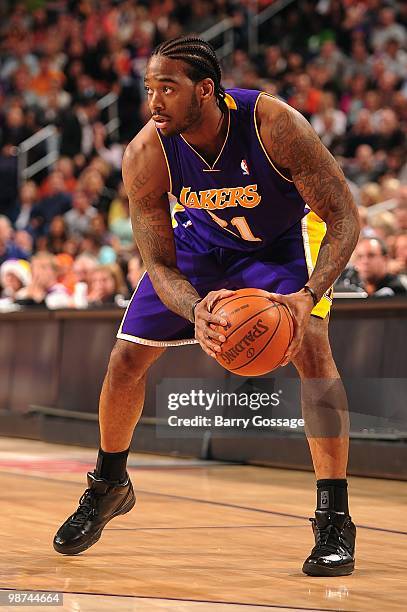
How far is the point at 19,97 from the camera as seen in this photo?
17.0m

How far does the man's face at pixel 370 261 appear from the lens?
8195mm

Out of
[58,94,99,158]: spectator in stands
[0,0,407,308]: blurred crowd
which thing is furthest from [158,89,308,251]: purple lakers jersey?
[58,94,99,158]: spectator in stands

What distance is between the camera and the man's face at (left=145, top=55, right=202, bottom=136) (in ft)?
13.5

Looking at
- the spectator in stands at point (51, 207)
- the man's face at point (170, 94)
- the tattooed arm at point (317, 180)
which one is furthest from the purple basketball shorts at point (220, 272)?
the spectator in stands at point (51, 207)

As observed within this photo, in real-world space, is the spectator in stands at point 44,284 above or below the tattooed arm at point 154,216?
above

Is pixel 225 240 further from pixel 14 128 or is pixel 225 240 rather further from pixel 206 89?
pixel 14 128

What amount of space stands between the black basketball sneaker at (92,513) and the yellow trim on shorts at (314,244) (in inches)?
42.6

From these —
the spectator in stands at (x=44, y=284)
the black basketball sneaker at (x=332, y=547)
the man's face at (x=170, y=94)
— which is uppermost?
the spectator in stands at (x=44, y=284)

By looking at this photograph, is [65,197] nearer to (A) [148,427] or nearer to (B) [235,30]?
(B) [235,30]

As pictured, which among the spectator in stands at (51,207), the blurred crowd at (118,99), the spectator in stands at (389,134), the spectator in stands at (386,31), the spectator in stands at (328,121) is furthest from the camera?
the spectator in stands at (386,31)

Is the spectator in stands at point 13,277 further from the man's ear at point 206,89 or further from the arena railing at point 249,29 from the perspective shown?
the man's ear at point 206,89

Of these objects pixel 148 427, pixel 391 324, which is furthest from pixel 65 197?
pixel 391 324

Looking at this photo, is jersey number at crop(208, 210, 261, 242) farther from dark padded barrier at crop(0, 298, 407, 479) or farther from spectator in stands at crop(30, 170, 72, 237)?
spectator in stands at crop(30, 170, 72, 237)

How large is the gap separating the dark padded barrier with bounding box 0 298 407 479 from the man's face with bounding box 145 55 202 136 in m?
3.40
